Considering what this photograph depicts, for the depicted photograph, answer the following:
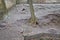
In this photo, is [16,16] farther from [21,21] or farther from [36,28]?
[36,28]

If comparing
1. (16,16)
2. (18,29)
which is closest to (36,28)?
(18,29)

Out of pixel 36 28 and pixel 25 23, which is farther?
pixel 25 23

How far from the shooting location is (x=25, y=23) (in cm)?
484

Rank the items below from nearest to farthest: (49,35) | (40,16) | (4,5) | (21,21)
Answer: (49,35)
(21,21)
(40,16)
(4,5)

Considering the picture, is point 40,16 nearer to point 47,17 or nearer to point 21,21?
point 47,17

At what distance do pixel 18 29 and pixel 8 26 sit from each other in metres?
0.45

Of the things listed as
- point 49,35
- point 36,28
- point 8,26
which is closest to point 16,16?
point 8,26

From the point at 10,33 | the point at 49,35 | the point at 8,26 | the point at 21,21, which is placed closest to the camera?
the point at 49,35

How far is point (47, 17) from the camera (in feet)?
17.4

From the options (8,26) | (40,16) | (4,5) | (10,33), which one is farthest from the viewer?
(4,5)

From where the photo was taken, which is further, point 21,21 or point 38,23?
point 21,21

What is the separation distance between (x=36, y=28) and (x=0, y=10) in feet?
6.30

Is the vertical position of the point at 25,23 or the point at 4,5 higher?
the point at 4,5

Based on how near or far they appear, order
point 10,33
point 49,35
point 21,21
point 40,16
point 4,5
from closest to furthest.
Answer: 1. point 49,35
2. point 10,33
3. point 21,21
4. point 40,16
5. point 4,5
